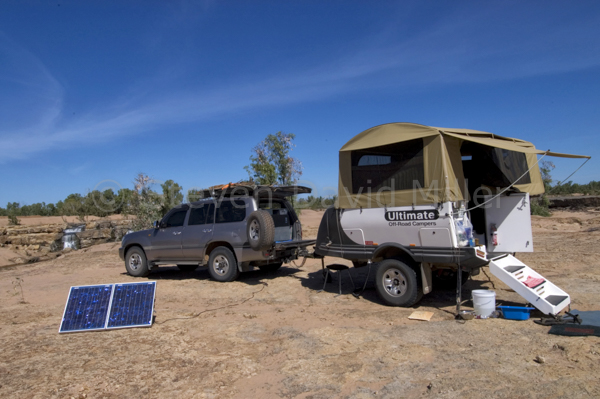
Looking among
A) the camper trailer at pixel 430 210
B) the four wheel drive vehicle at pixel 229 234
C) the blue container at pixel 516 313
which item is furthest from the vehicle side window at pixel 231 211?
the blue container at pixel 516 313

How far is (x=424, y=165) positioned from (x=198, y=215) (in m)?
5.79

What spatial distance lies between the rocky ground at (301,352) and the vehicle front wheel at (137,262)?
264 cm

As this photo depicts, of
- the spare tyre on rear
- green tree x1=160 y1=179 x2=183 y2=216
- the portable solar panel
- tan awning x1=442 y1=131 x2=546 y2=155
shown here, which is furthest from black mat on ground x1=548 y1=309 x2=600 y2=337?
green tree x1=160 y1=179 x2=183 y2=216

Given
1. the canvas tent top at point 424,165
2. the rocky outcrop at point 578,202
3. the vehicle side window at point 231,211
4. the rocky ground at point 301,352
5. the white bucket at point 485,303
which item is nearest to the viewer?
the rocky ground at point 301,352

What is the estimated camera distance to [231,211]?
31.1ft

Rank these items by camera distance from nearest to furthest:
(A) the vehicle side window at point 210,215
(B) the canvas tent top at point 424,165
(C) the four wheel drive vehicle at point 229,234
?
(B) the canvas tent top at point 424,165 → (C) the four wheel drive vehicle at point 229,234 → (A) the vehicle side window at point 210,215

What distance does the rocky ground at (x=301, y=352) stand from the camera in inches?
156

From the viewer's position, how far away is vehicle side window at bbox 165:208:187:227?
1040 centimetres

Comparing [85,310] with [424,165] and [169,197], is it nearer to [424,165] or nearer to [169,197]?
[424,165]

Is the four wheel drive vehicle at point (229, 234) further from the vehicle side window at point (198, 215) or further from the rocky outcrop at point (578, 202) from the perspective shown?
the rocky outcrop at point (578, 202)

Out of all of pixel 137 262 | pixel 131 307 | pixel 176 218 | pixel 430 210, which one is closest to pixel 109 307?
pixel 131 307

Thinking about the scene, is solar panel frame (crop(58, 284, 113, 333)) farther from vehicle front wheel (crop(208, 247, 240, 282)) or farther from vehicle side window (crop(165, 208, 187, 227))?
vehicle side window (crop(165, 208, 187, 227))

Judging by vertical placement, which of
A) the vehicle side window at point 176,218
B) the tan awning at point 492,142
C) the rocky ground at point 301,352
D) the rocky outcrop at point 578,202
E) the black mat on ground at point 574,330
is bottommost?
the rocky ground at point 301,352

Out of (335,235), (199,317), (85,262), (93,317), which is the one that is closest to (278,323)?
(199,317)
